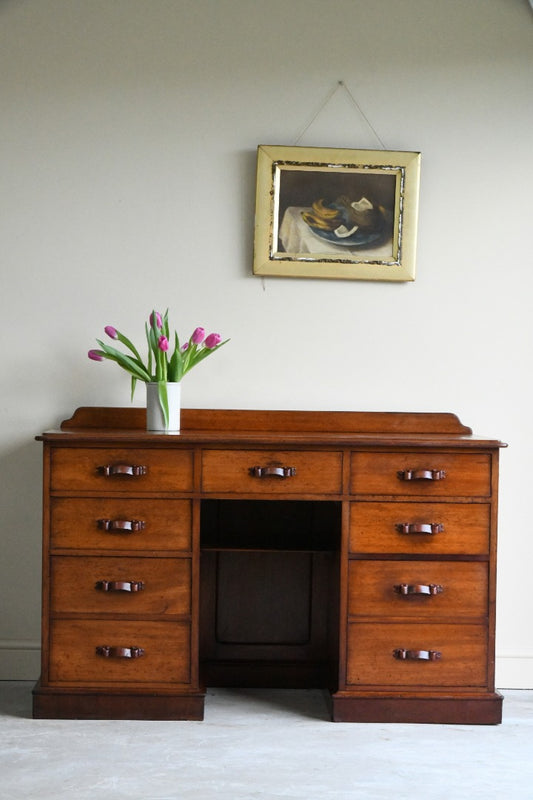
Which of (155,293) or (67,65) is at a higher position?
(67,65)

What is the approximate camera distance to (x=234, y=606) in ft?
11.1

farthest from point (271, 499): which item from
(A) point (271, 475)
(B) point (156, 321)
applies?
(B) point (156, 321)

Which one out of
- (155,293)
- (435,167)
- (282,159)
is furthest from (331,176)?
(155,293)

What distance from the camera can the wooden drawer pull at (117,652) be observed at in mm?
2912

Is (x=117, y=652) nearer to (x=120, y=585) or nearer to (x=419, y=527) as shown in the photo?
(x=120, y=585)

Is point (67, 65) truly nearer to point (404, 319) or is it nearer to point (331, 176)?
point (331, 176)

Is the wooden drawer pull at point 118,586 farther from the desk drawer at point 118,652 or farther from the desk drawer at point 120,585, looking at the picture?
the desk drawer at point 118,652

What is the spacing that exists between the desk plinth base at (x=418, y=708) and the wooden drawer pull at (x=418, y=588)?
1.11 feet

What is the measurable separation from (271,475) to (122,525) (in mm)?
505

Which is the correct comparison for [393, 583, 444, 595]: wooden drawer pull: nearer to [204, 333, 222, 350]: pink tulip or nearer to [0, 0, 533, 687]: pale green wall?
[0, 0, 533, 687]: pale green wall

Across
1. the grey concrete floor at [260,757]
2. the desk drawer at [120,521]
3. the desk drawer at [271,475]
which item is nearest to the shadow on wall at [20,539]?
the grey concrete floor at [260,757]

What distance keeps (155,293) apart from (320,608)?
1.33 meters

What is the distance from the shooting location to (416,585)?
296 centimetres

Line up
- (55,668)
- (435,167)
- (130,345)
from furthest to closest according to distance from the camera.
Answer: (435,167)
(130,345)
(55,668)
